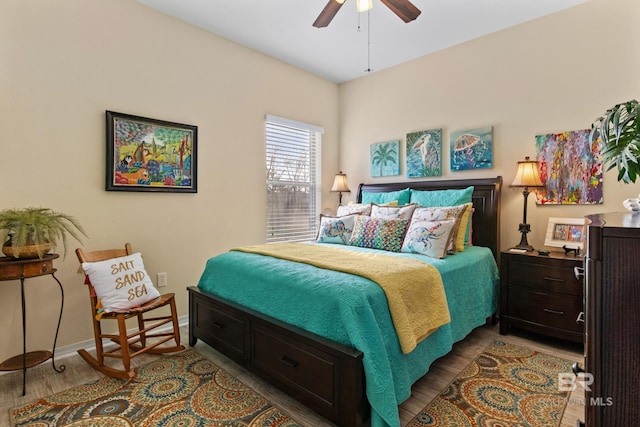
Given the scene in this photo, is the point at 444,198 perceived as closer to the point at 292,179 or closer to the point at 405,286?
the point at 405,286

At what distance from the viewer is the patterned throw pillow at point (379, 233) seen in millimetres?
2768

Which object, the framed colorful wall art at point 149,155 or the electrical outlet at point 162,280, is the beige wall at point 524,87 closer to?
the framed colorful wall art at point 149,155

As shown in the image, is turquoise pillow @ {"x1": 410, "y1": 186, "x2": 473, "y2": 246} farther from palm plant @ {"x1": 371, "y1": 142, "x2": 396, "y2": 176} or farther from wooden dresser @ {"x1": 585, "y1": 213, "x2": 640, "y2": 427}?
wooden dresser @ {"x1": 585, "y1": 213, "x2": 640, "y2": 427}

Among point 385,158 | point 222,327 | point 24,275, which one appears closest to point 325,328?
point 222,327

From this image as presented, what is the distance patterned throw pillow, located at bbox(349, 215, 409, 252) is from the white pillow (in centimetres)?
172

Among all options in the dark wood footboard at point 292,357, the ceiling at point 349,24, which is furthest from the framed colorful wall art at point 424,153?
the dark wood footboard at point 292,357

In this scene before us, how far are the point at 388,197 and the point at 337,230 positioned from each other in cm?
79

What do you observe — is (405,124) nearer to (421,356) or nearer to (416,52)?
(416,52)

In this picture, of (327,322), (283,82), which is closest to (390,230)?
(327,322)

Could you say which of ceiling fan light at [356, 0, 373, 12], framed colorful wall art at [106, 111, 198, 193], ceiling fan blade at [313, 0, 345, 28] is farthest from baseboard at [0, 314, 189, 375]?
ceiling fan light at [356, 0, 373, 12]

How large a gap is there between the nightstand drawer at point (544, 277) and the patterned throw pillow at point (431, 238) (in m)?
0.70

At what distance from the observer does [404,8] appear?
2.12 meters

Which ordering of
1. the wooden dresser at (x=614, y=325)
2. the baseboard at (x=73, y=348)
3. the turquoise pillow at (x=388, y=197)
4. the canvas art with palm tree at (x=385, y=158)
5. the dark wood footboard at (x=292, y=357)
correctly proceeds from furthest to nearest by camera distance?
1. the canvas art with palm tree at (x=385, y=158)
2. the turquoise pillow at (x=388, y=197)
3. the baseboard at (x=73, y=348)
4. the dark wood footboard at (x=292, y=357)
5. the wooden dresser at (x=614, y=325)

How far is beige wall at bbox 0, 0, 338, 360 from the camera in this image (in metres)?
2.24
